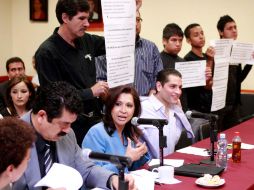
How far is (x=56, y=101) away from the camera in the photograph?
2137 mm

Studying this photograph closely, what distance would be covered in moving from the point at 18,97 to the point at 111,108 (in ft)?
5.58

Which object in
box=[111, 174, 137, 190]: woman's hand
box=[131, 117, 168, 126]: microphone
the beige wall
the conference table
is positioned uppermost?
the beige wall

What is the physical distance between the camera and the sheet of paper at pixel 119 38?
318 centimetres

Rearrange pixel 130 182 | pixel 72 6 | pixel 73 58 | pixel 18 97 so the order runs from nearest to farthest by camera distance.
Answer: pixel 130 182
pixel 72 6
pixel 73 58
pixel 18 97

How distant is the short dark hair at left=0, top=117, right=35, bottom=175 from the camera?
4.99 ft

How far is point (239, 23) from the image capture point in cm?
616

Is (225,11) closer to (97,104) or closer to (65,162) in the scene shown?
(97,104)

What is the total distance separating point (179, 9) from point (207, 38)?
2.00 ft

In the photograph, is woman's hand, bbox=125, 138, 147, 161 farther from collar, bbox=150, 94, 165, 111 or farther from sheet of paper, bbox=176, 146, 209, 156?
collar, bbox=150, 94, 165, 111

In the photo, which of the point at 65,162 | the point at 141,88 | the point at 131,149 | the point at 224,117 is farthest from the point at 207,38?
the point at 65,162

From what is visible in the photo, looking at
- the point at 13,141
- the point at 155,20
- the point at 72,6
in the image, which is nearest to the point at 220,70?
the point at 72,6

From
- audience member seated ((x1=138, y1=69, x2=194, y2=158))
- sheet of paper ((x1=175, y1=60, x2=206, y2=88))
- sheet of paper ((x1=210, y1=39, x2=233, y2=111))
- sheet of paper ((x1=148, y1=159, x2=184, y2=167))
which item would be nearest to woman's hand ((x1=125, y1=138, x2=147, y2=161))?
sheet of paper ((x1=148, y1=159, x2=184, y2=167))

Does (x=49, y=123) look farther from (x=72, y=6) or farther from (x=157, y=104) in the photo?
(x=157, y=104)

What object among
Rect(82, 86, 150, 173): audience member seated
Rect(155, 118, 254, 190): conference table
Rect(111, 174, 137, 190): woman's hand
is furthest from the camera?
Rect(82, 86, 150, 173): audience member seated
